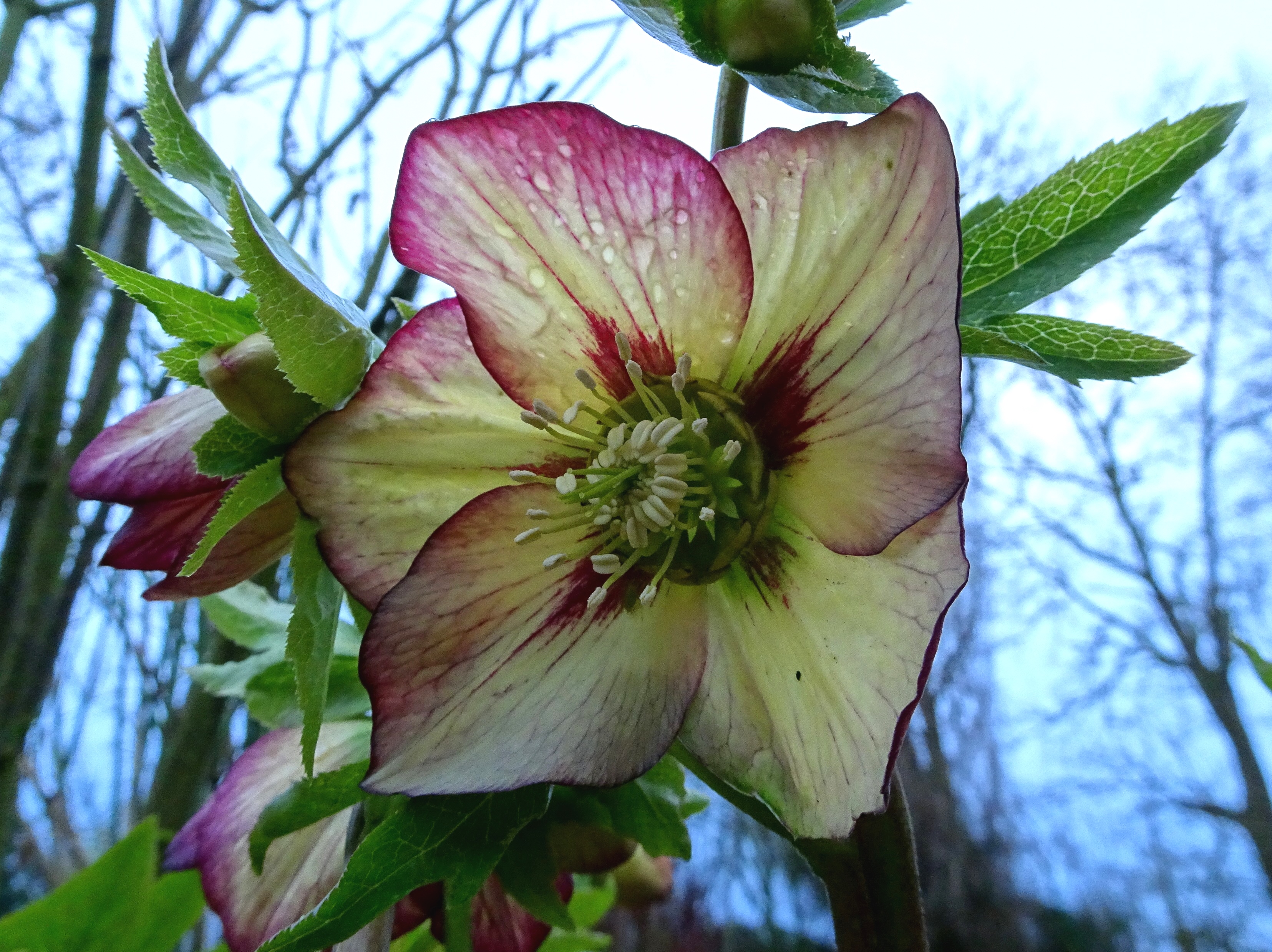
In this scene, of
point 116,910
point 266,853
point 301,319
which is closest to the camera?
point 301,319

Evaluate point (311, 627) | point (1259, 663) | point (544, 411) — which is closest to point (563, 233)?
point (544, 411)

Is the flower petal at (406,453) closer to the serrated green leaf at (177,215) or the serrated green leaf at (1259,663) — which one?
the serrated green leaf at (177,215)

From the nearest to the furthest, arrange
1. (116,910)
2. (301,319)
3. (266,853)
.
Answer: (301,319) → (266,853) → (116,910)

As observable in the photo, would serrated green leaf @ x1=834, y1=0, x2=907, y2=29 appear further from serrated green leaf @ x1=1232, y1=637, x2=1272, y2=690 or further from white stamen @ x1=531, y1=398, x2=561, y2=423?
serrated green leaf @ x1=1232, y1=637, x2=1272, y2=690

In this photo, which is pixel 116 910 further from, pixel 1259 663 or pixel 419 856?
pixel 1259 663

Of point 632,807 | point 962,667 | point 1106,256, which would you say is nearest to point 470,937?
point 632,807
